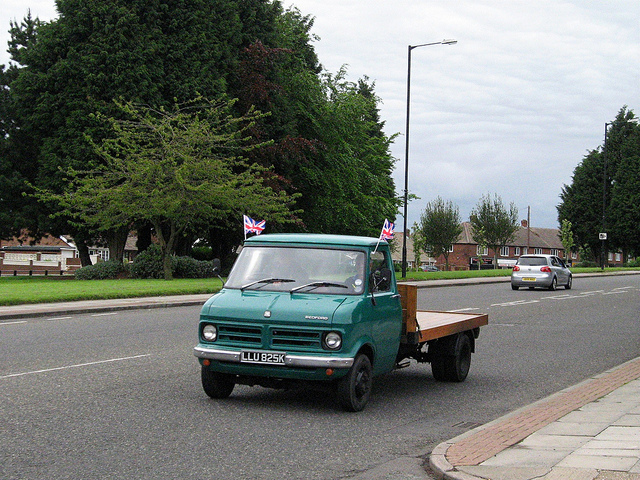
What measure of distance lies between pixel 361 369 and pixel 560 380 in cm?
406

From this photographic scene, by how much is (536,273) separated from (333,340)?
100 feet

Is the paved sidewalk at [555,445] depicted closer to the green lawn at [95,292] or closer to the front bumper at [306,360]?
the front bumper at [306,360]

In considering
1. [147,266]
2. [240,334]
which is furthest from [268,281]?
[147,266]

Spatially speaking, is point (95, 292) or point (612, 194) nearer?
point (95, 292)

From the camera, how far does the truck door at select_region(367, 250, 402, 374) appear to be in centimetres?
880

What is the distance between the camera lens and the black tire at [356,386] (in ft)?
27.2

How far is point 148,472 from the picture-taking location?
599cm

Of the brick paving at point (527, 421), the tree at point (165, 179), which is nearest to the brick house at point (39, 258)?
the tree at point (165, 179)

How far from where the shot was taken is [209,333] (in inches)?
336

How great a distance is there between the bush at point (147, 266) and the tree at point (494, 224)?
2628 inches

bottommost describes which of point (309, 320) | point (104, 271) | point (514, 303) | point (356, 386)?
point (514, 303)

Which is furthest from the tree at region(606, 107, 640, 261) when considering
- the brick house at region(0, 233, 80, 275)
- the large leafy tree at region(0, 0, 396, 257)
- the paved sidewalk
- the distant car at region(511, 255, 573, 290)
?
the paved sidewalk

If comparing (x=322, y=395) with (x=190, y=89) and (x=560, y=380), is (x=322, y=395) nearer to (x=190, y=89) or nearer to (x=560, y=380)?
(x=560, y=380)

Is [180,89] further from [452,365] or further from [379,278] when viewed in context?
[379,278]
